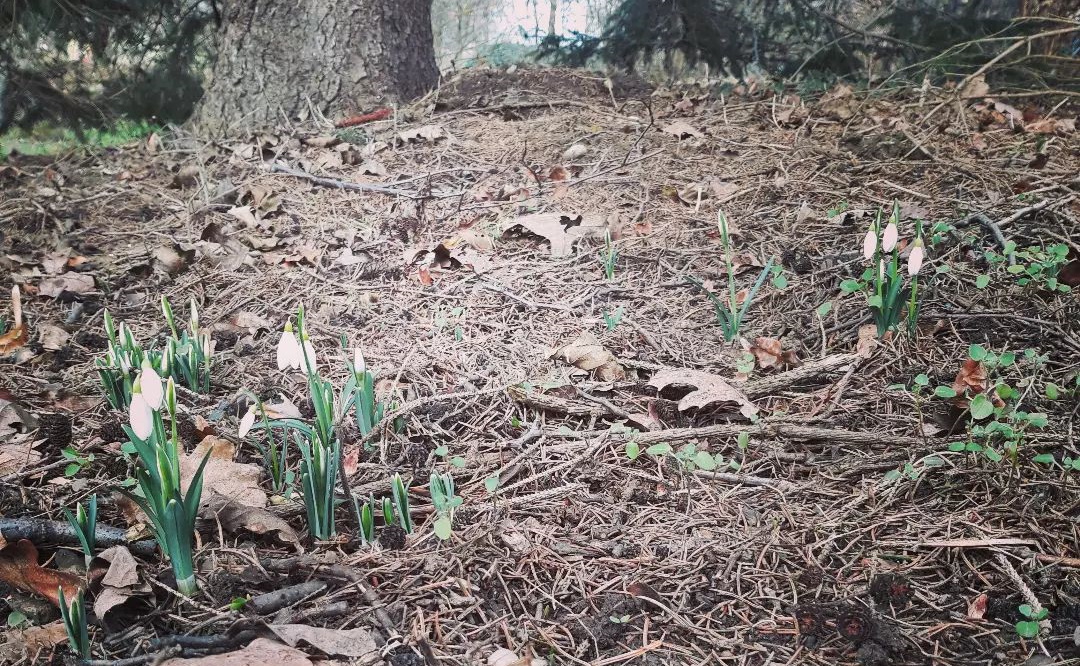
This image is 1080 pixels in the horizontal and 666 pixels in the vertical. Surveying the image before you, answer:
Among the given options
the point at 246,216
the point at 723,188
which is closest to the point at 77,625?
the point at 246,216

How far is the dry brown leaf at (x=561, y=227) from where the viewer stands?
308 centimetres

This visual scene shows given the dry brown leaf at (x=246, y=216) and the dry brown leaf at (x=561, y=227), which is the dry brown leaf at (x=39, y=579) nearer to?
the dry brown leaf at (x=561, y=227)

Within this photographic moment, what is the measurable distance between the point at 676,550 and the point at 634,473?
276 millimetres

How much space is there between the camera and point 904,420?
1.98m

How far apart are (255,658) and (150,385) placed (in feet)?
1.74

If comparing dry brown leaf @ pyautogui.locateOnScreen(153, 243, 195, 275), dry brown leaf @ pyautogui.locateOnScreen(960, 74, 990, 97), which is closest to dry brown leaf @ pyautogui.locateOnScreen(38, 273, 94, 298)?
dry brown leaf @ pyautogui.locateOnScreen(153, 243, 195, 275)

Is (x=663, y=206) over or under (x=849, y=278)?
over

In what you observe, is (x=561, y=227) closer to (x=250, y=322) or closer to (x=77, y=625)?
(x=250, y=322)

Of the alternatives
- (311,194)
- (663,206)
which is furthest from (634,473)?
(311,194)

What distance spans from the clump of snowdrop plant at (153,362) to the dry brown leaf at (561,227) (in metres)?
1.40

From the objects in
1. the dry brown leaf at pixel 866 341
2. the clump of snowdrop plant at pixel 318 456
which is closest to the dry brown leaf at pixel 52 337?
the clump of snowdrop plant at pixel 318 456

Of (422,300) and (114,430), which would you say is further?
(422,300)

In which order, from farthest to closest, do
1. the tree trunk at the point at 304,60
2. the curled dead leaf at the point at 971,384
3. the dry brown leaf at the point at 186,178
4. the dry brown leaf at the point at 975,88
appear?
1. the tree trunk at the point at 304,60
2. the dry brown leaf at the point at 186,178
3. the dry brown leaf at the point at 975,88
4. the curled dead leaf at the point at 971,384

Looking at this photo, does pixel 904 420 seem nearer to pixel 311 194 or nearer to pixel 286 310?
pixel 286 310
